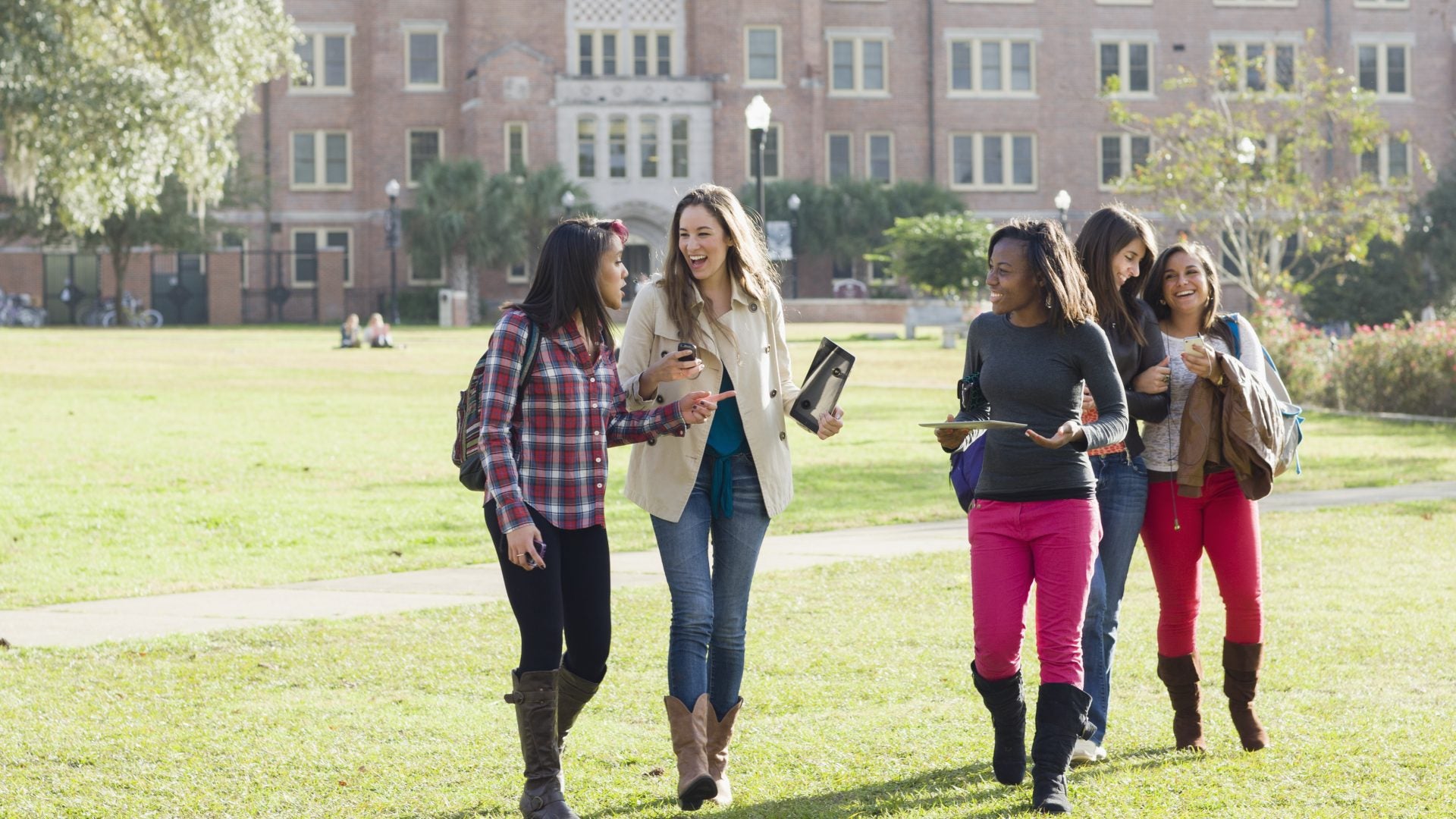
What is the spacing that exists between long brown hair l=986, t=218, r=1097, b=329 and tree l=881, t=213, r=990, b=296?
3520 centimetres

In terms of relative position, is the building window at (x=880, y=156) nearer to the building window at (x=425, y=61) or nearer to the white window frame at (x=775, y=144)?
the white window frame at (x=775, y=144)

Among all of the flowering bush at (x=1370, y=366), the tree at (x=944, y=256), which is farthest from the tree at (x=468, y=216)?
the flowering bush at (x=1370, y=366)

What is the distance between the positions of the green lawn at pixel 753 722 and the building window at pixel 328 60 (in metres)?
50.5

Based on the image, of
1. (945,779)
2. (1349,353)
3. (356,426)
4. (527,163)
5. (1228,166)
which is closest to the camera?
(945,779)

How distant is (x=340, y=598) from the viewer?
9055 millimetres

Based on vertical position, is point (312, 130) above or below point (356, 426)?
above

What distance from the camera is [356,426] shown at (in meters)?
18.8

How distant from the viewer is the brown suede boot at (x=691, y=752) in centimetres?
493

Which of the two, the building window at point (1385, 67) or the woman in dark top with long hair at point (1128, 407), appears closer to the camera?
the woman in dark top with long hair at point (1128, 407)

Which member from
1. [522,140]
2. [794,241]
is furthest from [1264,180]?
[522,140]

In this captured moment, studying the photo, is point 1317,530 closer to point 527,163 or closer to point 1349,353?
point 1349,353

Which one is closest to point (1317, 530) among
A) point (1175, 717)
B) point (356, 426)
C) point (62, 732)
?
point (1175, 717)

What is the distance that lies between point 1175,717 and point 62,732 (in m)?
3.72

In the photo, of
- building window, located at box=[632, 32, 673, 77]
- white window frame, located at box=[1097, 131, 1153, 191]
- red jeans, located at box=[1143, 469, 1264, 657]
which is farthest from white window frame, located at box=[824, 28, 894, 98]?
red jeans, located at box=[1143, 469, 1264, 657]
